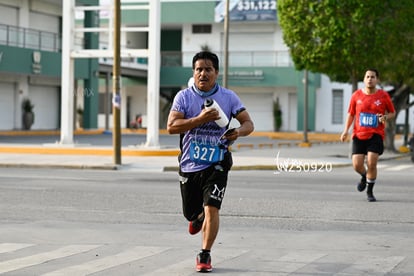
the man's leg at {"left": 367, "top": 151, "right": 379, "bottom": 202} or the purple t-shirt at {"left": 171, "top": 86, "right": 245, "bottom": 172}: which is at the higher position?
the purple t-shirt at {"left": 171, "top": 86, "right": 245, "bottom": 172}

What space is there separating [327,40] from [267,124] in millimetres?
29537

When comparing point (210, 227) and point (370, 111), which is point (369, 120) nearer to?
point (370, 111)

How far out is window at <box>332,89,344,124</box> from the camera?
57.2m

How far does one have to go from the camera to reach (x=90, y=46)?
48.9 m

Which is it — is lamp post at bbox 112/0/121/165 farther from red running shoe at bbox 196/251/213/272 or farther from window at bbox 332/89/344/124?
window at bbox 332/89/344/124

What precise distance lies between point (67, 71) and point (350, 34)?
29.5ft

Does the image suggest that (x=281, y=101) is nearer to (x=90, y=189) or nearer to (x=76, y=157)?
(x=76, y=157)

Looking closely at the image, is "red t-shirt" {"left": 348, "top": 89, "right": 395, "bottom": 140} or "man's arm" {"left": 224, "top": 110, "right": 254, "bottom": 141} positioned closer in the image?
"man's arm" {"left": 224, "top": 110, "right": 254, "bottom": 141}

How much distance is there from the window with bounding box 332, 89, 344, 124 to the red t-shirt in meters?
43.7

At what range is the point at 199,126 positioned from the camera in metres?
8.02

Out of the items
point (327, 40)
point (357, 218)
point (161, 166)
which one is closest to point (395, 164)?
point (327, 40)

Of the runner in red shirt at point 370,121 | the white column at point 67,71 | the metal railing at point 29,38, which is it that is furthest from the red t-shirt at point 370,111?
the metal railing at point 29,38

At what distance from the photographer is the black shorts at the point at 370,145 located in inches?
541

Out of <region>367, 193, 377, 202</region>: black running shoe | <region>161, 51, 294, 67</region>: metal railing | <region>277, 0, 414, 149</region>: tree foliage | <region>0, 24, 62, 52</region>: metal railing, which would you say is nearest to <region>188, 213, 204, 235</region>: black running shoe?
<region>367, 193, 377, 202</region>: black running shoe
